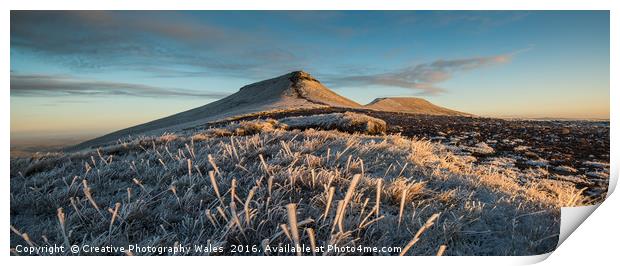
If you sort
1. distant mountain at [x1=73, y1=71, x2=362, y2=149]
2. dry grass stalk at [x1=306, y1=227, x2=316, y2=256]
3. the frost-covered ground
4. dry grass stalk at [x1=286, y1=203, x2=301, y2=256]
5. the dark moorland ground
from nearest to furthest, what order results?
dry grass stalk at [x1=286, y1=203, x2=301, y2=256] → dry grass stalk at [x1=306, y1=227, x2=316, y2=256] → the frost-covered ground → the dark moorland ground → distant mountain at [x1=73, y1=71, x2=362, y2=149]

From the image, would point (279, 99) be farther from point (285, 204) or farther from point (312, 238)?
point (312, 238)

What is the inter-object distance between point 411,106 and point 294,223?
2.94 meters

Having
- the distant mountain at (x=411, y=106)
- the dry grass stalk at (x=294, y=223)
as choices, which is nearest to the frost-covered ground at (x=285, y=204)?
the dry grass stalk at (x=294, y=223)

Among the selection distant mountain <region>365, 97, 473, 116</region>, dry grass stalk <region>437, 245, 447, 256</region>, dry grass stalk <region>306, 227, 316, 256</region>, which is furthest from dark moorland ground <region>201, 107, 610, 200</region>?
dry grass stalk <region>306, 227, 316, 256</region>

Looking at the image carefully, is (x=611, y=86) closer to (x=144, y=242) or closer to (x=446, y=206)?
(x=446, y=206)

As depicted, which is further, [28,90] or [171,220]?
[28,90]

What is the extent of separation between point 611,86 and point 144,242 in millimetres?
4065

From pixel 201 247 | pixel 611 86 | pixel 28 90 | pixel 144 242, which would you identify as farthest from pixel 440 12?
pixel 28 90

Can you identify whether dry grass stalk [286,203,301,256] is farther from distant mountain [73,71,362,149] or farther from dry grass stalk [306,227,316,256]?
distant mountain [73,71,362,149]

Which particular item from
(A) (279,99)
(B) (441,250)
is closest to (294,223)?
(B) (441,250)

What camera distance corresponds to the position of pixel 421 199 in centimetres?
217

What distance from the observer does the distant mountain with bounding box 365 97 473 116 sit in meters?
3.86
